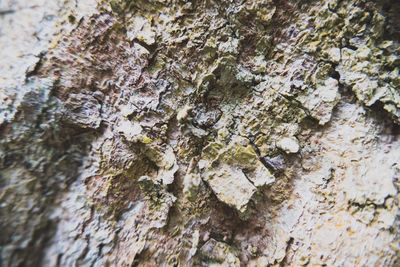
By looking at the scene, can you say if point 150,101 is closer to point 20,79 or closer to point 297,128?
point 20,79

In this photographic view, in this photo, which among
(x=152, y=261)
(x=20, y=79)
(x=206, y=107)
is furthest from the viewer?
(x=206, y=107)

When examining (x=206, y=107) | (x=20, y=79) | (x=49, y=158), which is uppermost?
(x=206, y=107)

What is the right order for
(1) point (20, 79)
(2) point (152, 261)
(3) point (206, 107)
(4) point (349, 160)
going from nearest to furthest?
(1) point (20, 79) < (2) point (152, 261) < (4) point (349, 160) < (3) point (206, 107)

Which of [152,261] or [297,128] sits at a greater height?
[297,128]

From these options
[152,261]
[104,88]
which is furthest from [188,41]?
[152,261]

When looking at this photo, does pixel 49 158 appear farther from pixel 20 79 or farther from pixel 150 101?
pixel 150 101

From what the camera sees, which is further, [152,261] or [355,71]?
[355,71]

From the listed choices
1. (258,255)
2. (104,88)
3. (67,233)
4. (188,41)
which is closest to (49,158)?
(67,233)
